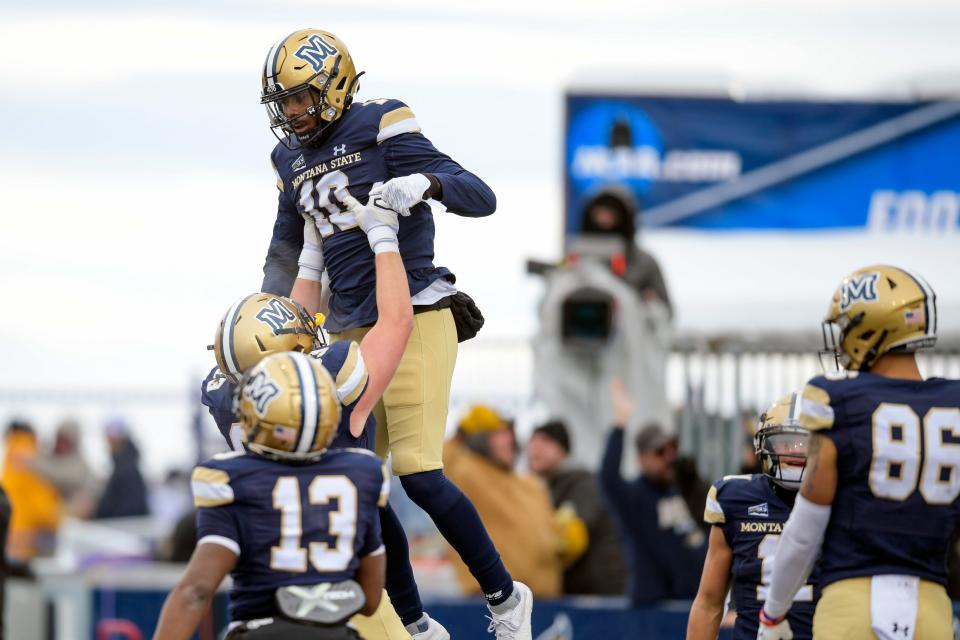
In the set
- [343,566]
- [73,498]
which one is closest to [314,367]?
[343,566]

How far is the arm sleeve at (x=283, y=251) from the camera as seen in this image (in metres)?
6.78

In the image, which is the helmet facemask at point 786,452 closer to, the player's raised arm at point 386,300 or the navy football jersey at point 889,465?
the navy football jersey at point 889,465

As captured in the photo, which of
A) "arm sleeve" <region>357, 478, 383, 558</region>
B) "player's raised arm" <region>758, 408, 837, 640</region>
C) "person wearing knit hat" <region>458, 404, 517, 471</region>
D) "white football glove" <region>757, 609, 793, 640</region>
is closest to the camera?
"arm sleeve" <region>357, 478, 383, 558</region>

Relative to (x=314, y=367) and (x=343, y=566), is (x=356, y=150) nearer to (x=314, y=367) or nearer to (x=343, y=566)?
(x=314, y=367)

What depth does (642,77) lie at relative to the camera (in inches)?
744

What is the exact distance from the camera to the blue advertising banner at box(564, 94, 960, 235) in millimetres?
19312

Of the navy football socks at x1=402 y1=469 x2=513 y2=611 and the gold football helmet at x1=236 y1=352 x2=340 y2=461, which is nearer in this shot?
the gold football helmet at x1=236 y1=352 x2=340 y2=461

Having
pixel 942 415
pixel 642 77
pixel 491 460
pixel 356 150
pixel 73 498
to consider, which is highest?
pixel 642 77

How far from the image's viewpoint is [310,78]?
20.5 ft

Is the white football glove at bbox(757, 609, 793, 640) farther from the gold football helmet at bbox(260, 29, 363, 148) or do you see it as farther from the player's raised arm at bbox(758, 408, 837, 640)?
the gold football helmet at bbox(260, 29, 363, 148)

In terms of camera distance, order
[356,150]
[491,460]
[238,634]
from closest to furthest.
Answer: [238,634], [356,150], [491,460]

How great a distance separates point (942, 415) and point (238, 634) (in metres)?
2.17

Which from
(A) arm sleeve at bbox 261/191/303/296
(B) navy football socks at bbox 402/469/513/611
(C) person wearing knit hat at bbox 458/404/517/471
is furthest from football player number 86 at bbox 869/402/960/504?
(C) person wearing knit hat at bbox 458/404/517/471

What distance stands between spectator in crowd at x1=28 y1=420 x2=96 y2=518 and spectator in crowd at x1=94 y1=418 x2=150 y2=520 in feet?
0.68
